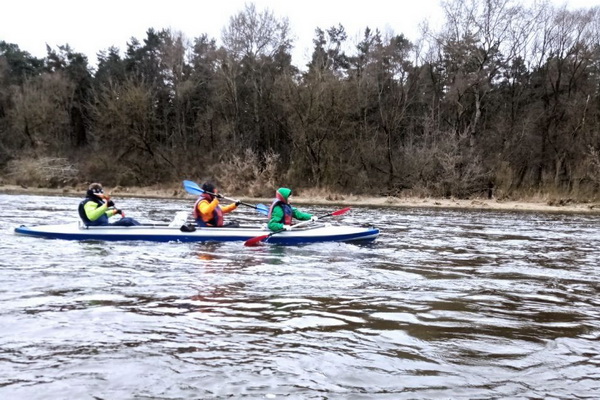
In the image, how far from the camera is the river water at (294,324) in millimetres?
3883

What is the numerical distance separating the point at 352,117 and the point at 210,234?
23.0 m

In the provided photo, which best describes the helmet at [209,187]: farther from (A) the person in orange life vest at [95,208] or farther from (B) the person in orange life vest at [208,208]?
(A) the person in orange life vest at [95,208]

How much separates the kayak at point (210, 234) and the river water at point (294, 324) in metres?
0.51

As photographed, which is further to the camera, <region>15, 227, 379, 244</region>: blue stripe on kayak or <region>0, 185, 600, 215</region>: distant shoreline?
<region>0, 185, 600, 215</region>: distant shoreline

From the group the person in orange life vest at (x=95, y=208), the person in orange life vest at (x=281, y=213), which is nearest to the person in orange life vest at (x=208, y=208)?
the person in orange life vest at (x=281, y=213)

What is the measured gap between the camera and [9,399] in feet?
11.6

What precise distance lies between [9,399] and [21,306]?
2.54m

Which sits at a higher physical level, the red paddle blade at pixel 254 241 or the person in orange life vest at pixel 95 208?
the person in orange life vest at pixel 95 208

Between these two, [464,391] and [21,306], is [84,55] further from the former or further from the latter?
[464,391]

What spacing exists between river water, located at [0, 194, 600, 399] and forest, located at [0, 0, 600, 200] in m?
19.1

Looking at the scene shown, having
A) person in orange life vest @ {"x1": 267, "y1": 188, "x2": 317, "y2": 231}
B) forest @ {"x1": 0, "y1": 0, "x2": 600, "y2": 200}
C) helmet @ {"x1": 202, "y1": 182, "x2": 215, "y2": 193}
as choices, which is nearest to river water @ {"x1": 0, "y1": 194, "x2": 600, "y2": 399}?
person in orange life vest @ {"x1": 267, "y1": 188, "x2": 317, "y2": 231}

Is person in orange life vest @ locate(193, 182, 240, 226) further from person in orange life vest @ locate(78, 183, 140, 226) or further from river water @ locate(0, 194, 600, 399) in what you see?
person in orange life vest @ locate(78, 183, 140, 226)

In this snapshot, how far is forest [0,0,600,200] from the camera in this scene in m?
28.2

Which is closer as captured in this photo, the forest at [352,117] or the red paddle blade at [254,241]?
the red paddle blade at [254,241]
